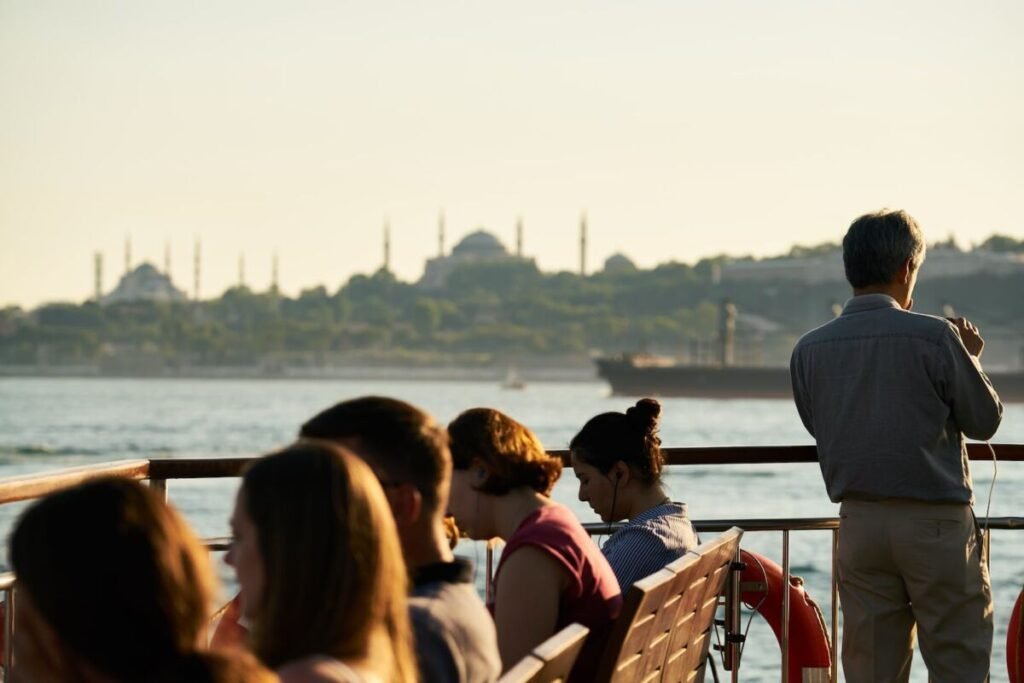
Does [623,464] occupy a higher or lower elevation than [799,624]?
higher

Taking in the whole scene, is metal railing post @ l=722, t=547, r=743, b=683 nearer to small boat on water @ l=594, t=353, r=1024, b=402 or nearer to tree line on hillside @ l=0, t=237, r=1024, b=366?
small boat on water @ l=594, t=353, r=1024, b=402

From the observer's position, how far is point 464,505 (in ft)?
8.82

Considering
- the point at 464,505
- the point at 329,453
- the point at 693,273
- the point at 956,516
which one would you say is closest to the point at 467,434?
the point at 464,505

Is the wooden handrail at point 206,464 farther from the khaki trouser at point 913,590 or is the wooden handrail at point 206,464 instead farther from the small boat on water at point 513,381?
the small boat on water at point 513,381

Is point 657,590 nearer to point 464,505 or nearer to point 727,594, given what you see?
point 464,505

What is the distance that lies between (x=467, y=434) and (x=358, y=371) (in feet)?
483

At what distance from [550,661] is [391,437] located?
0.32m

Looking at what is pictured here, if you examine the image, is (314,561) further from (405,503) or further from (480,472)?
(480,472)

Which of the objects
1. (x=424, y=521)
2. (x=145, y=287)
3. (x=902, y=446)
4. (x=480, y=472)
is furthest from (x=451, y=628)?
(x=145, y=287)

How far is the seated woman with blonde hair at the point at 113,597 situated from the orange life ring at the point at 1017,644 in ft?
10.7

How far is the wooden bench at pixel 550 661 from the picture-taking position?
1777 mm

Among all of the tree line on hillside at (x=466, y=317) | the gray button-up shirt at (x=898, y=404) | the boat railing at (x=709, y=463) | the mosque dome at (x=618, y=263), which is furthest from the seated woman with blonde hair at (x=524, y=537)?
the mosque dome at (x=618, y=263)

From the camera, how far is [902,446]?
3.41 metres


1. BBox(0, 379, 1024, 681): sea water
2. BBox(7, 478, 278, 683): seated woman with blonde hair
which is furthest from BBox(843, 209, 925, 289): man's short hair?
BBox(0, 379, 1024, 681): sea water
